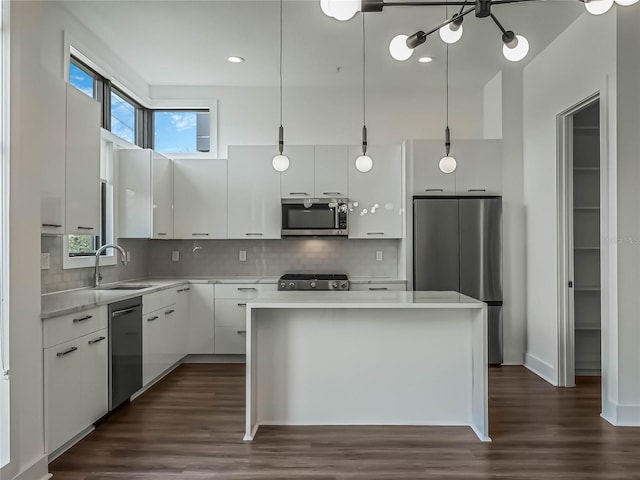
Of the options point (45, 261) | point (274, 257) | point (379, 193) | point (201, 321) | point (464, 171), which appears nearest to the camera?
point (45, 261)

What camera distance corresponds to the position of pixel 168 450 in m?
3.09

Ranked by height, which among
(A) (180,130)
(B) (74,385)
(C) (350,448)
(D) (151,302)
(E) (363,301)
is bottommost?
(C) (350,448)

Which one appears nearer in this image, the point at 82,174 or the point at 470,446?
the point at 470,446

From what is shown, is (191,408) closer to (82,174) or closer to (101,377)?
(101,377)

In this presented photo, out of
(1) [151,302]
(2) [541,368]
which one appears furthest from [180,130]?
(2) [541,368]

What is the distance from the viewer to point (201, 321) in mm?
5410

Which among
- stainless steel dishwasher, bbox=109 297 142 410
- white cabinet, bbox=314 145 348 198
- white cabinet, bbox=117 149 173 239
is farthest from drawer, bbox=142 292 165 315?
white cabinet, bbox=314 145 348 198

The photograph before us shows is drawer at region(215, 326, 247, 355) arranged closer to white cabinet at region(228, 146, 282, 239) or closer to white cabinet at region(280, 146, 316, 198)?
white cabinet at region(228, 146, 282, 239)

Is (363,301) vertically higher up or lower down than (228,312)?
higher up

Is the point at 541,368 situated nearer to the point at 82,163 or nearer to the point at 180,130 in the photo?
the point at 82,163

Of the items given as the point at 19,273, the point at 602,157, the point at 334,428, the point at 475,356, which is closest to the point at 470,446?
the point at 475,356

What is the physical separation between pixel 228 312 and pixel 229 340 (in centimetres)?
30

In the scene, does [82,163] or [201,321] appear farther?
[201,321]

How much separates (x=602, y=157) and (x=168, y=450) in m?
3.52
